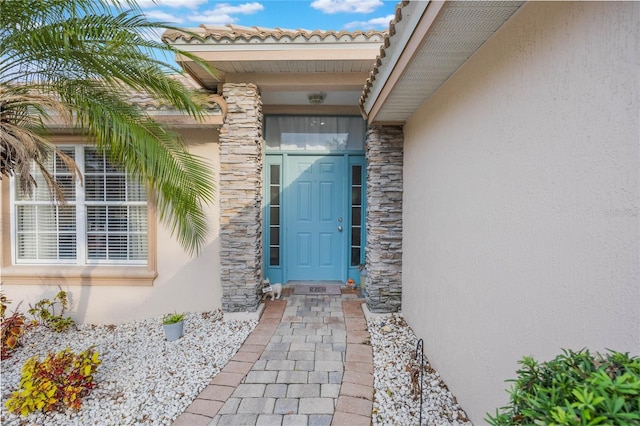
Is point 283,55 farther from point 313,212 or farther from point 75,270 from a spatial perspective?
point 75,270

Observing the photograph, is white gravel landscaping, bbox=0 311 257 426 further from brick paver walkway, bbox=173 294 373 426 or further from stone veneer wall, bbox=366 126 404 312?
stone veneer wall, bbox=366 126 404 312

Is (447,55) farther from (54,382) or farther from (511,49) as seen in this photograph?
(54,382)

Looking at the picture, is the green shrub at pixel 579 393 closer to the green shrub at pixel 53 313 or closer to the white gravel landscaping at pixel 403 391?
the white gravel landscaping at pixel 403 391

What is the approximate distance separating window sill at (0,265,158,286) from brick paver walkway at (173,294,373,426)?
204 centimetres

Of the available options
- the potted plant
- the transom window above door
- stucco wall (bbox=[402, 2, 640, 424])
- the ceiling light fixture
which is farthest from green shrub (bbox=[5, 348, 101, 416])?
the ceiling light fixture

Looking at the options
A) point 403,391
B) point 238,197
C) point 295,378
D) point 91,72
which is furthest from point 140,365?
point 91,72

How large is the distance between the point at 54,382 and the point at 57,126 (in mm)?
3402

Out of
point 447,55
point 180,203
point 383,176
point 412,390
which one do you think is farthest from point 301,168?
point 412,390

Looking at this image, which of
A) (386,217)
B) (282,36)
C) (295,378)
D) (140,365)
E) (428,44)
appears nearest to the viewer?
(428,44)

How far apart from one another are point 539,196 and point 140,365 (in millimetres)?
4019

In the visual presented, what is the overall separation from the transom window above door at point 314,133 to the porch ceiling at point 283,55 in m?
1.24

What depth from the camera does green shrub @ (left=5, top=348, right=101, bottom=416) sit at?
2543 millimetres

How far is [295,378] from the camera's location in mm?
2973

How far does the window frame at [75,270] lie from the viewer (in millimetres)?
4613
